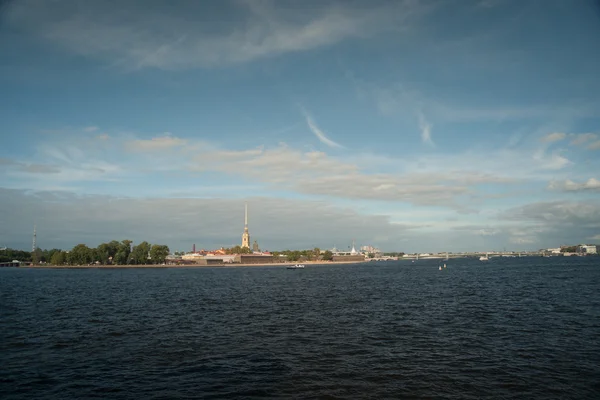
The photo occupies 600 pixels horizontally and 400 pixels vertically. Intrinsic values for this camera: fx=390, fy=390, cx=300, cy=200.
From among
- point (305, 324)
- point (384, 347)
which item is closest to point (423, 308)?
point (305, 324)

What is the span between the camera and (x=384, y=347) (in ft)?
86.6

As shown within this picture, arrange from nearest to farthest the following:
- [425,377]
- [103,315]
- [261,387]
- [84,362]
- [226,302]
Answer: [261,387]
[425,377]
[84,362]
[103,315]
[226,302]

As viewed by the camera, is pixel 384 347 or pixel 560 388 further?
pixel 384 347

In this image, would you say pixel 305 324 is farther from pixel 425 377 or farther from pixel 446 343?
pixel 425 377

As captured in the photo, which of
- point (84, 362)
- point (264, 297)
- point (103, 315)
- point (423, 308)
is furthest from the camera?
point (264, 297)

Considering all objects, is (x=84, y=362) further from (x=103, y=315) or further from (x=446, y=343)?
(x=446, y=343)

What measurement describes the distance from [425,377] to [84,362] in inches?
774

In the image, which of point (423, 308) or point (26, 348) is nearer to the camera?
point (26, 348)

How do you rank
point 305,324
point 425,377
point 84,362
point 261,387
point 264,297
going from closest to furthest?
point 261,387
point 425,377
point 84,362
point 305,324
point 264,297

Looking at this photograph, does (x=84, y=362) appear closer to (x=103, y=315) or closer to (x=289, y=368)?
(x=289, y=368)

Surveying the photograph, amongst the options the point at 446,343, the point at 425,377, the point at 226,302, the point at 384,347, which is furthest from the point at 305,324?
the point at 226,302

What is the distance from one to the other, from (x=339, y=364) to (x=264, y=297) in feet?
121

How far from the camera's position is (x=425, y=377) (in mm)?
20281

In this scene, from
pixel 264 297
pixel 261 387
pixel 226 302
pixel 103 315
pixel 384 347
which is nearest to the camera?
pixel 261 387
